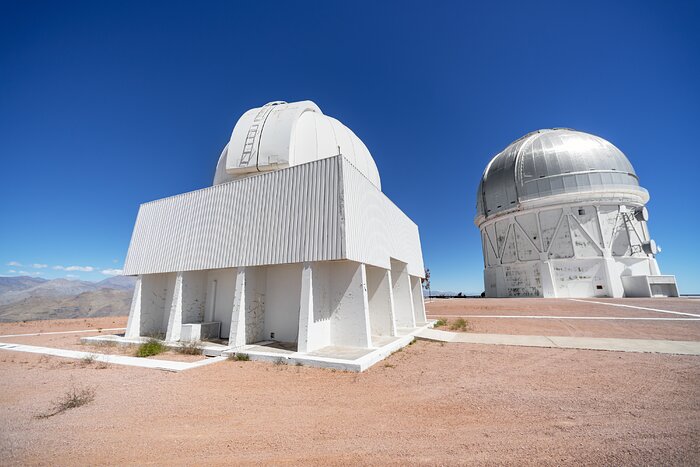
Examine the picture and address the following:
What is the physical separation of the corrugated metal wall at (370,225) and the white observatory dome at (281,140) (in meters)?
3.05

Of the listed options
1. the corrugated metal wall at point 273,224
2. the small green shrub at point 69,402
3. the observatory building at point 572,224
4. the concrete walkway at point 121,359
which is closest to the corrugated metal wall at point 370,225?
the corrugated metal wall at point 273,224

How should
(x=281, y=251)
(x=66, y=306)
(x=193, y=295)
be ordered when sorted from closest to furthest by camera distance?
(x=281, y=251) < (x=193, y=295) < (x=66, y=306)

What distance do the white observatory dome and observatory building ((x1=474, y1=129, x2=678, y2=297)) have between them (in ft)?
83.8

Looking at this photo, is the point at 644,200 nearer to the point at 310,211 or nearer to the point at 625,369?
the point at 625,369

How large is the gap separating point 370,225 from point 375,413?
7676 mm

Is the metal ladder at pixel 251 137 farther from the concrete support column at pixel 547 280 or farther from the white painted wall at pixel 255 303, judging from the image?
the concrete support column at pixel 547 280

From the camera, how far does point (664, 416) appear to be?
13.1ft

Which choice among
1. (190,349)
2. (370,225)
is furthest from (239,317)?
(370,225)

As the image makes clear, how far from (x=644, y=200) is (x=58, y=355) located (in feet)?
159

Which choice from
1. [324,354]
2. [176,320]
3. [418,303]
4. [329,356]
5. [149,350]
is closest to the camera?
[329,356]

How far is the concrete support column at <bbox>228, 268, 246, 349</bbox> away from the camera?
394 inches

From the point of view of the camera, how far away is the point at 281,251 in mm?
10234

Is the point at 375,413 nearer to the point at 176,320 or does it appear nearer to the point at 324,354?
the point at 324,354

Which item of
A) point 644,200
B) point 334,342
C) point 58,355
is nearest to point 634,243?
point 644,200
